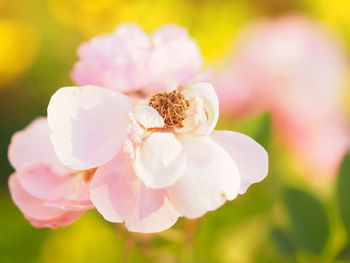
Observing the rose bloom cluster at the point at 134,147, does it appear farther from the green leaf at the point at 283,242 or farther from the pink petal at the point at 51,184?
the green leaf at the point at 283,242

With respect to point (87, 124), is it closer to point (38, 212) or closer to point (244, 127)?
point (38, 212)

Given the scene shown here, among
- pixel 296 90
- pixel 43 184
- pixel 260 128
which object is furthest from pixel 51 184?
pixel 296 90

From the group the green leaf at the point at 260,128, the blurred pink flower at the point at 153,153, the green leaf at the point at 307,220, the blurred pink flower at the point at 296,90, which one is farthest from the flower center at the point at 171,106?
the blurred pink flower at the point at 296,90

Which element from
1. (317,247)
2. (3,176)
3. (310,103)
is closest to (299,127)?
(310,103)

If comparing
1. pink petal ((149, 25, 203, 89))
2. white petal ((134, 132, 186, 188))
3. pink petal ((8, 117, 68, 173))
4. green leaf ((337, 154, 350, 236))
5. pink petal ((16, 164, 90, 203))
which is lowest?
green leaf ((337, 154, 350, 236))

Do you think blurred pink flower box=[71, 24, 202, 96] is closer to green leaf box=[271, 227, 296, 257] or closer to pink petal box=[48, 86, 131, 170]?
pink petal box=[48, 86, 131, 170]

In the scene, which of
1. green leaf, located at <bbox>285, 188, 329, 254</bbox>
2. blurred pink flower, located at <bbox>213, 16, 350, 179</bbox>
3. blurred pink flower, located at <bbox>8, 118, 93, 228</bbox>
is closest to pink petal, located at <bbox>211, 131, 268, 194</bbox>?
blurred pink flower, located at <bbox>8, 118, 93, 228</bbox>

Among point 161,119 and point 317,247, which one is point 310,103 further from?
point 161,119
